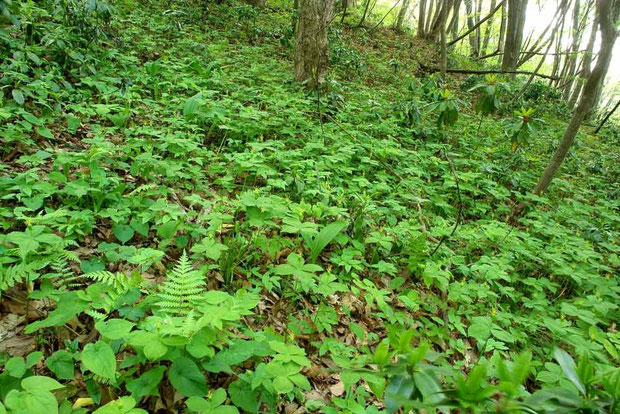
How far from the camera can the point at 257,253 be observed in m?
2.68

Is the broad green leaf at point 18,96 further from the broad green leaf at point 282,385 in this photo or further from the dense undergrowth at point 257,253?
the broad green leaf at point 282,385

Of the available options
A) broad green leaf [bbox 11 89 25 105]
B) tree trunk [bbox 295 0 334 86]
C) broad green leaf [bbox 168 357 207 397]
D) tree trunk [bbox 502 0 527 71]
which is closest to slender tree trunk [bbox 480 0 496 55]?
tree trunk [bbox 502 0 527 71]

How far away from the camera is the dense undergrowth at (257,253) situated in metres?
1.50

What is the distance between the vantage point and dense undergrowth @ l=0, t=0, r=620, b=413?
59.0 inches

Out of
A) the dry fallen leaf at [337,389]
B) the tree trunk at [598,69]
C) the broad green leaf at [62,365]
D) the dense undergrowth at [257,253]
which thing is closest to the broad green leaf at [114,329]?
the dense undergrowth at [257,253]

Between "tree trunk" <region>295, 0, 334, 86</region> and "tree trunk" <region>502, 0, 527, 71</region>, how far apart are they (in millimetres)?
7253

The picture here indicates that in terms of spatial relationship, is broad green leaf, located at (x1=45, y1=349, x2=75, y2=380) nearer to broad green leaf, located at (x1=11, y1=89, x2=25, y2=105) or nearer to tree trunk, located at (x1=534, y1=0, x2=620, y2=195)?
broad green leaf, located at (x1=11, y1=89, x2=25, y2=105)

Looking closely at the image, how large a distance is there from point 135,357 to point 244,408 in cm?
56

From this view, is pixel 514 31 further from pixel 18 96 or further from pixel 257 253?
pixel 18 96

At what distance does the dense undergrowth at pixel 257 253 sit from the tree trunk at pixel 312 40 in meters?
0.45

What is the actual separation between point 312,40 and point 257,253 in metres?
4.55

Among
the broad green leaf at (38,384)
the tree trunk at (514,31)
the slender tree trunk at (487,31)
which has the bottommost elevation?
the broad green leaf at (38,384)

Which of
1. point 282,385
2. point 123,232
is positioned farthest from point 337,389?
point 123,232

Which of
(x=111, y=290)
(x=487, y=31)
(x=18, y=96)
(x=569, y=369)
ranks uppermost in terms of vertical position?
(x=487, y=31)
